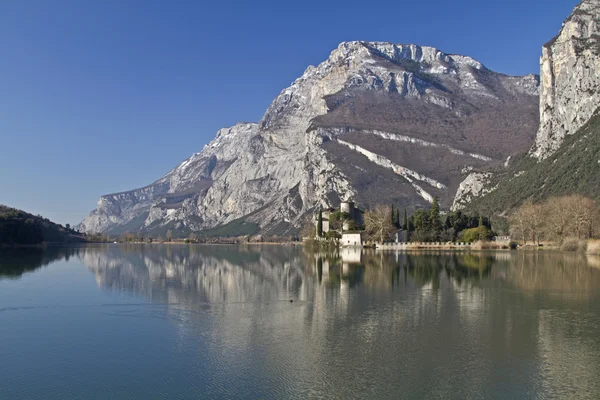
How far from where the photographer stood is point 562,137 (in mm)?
141125

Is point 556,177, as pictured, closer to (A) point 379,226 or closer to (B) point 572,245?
(B) point 572,245

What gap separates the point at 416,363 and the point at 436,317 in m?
8.92

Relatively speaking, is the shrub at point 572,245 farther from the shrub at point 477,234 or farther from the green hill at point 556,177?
the green hill at point 556,177

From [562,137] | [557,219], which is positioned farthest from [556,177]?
[557,219]

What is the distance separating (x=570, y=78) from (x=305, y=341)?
14551 cm

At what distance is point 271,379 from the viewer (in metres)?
18.1

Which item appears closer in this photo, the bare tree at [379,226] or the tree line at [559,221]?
the tree line at [559,221]

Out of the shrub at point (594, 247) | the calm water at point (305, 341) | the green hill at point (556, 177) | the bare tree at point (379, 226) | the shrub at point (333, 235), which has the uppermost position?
the green hill at point (556, 177)

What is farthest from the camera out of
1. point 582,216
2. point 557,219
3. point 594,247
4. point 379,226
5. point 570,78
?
point 570,78

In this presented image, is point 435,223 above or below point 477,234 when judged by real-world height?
above

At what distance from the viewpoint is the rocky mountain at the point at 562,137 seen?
118000mm

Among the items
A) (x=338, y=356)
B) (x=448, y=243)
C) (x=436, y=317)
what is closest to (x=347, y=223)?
(x=448, y=243)

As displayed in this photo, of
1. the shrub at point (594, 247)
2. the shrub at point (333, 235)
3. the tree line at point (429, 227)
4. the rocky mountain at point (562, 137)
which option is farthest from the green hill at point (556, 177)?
the shrub at point (333, 235)

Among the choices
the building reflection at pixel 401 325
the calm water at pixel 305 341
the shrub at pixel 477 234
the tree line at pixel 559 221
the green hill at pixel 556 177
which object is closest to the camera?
the calm water at pixel 305 341
